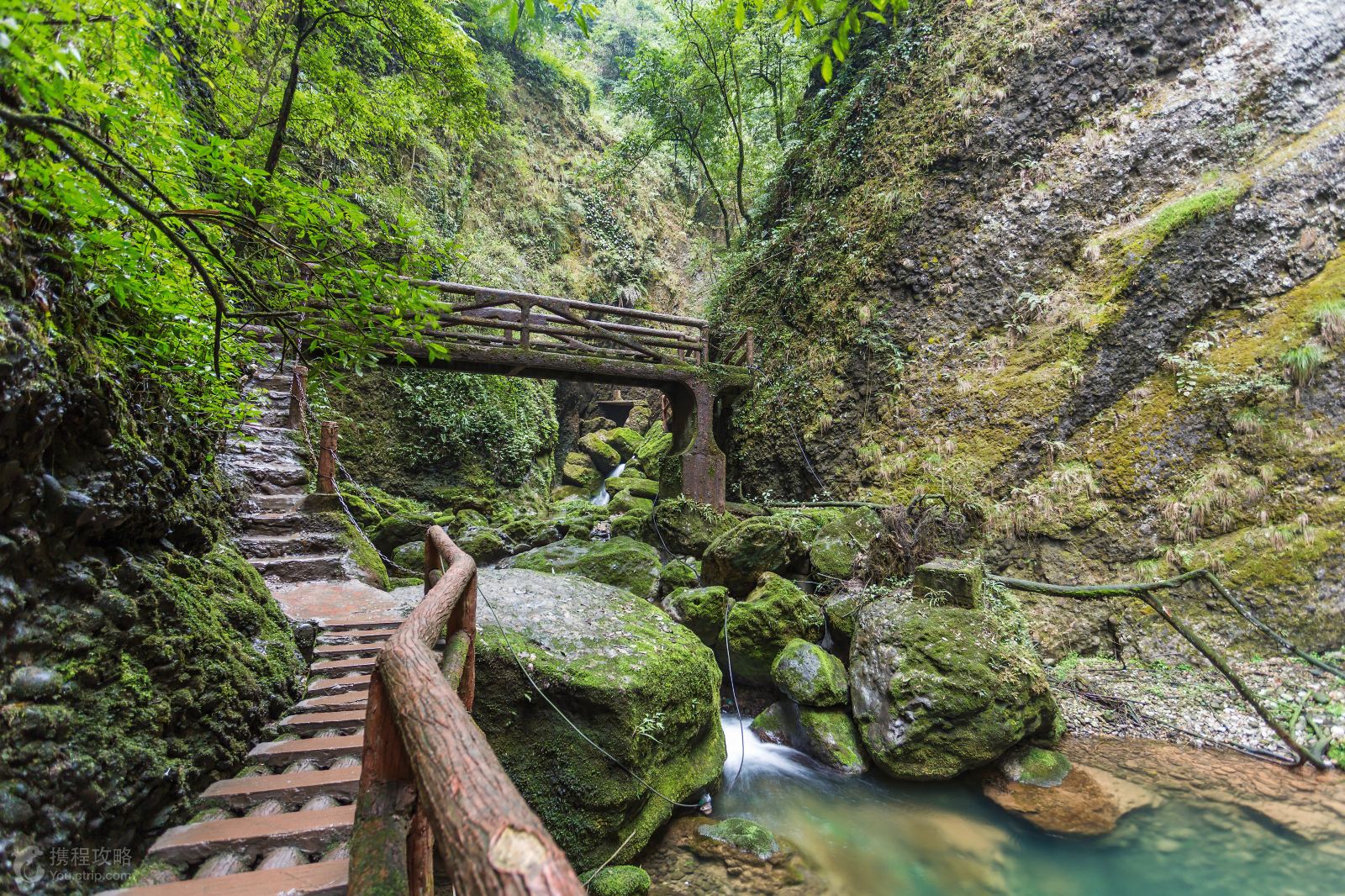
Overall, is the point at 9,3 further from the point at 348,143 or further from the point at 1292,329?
the point at 348,143

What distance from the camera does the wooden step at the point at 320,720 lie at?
9.73 feet

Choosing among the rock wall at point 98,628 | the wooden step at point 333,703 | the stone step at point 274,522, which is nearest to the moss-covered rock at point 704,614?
the wooden step at point 333,703

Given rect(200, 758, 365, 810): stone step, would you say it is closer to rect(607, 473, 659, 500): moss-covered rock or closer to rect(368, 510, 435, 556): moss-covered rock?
rect(368, 510, 435, 556): moss-covered rock

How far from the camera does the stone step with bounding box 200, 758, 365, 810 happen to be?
94.3 inches

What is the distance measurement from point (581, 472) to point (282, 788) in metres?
14.0

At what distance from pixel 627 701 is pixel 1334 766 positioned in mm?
5840

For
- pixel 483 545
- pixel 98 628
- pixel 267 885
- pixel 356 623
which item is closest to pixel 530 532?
pixel 483 545

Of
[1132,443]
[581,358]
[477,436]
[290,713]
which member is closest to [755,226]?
[581,358]

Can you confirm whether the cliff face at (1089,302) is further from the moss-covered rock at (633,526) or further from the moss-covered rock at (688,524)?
the moss-covered rock at (633,526)

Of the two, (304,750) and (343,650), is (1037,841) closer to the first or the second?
(304,750)

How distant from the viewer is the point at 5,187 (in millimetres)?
1965

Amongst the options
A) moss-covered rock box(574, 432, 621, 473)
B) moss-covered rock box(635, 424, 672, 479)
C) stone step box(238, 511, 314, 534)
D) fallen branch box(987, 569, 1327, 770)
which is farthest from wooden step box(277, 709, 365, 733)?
moss-covered rock box(574, 432, 621, 473)

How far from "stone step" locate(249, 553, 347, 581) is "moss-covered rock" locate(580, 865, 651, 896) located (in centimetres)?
385

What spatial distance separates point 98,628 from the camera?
2.22 metres
